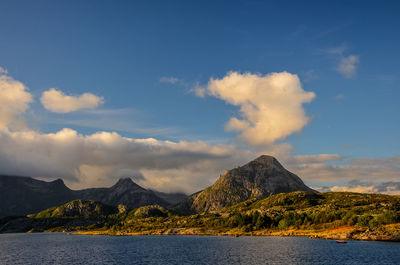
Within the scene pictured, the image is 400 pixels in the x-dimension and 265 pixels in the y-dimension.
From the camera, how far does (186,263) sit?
14562cm

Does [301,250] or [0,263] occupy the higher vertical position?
[301,250]

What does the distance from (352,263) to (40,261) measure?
15060 cm

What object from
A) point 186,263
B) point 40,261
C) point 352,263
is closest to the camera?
point 352,263

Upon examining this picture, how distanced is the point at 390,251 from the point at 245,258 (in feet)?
246

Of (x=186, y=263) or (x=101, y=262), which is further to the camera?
(x=101, y=262)

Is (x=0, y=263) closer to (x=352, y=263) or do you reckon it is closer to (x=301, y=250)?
(x=301, y=250)

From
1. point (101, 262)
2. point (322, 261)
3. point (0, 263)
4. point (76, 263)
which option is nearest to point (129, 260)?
point (101, 262)

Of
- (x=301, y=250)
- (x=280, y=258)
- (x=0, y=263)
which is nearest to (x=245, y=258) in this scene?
(x=280, y=258)

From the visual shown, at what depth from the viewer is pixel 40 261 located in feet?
557

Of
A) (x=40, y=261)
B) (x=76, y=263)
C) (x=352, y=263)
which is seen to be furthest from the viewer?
(x=40, y=261)

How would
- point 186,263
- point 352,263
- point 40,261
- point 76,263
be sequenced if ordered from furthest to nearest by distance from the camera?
point 40,261 < point 76,263 < point 186,263 < point 352,263

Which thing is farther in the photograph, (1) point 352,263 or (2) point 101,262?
(2) point 101,262

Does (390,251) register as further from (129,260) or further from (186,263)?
(129,260)

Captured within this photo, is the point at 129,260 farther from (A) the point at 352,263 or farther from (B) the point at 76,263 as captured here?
(A) the point at 352,263
